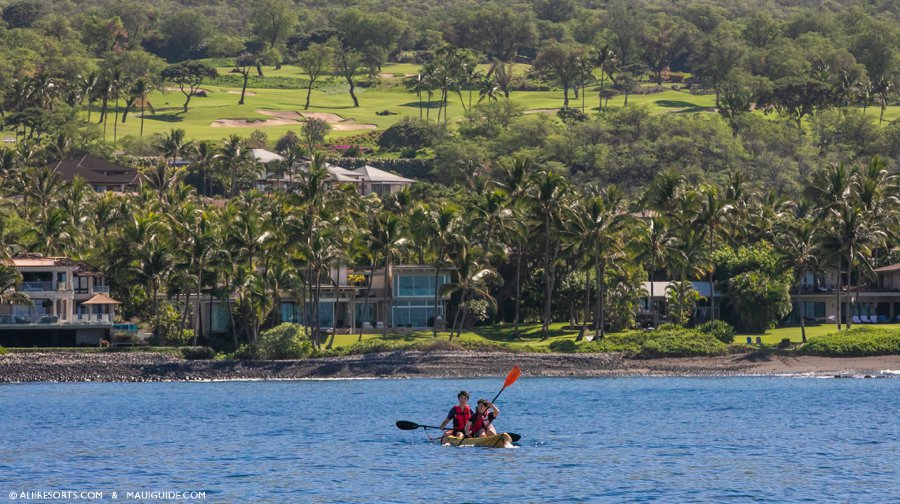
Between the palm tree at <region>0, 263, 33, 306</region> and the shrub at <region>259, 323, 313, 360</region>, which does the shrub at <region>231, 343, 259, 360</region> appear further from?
the palm tree at <region>0, 263, 33, 306</region>

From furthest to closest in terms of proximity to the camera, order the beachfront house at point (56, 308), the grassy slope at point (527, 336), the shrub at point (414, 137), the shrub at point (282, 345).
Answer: the shrub at point (414, 137) → the grassy slope at point (527, 336) → the beachfront house at point (56, 308) → the shrub at point (282, 345)

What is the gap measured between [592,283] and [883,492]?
6436cm

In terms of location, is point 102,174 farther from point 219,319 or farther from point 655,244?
point 655,244

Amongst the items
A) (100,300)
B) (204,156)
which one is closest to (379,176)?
(204,156)

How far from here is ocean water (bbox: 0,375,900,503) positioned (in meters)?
45.0

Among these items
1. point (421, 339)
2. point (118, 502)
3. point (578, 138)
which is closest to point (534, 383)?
point (421, 339)

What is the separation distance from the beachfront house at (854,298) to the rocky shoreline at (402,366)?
18.2m

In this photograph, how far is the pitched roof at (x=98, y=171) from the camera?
15050 cm

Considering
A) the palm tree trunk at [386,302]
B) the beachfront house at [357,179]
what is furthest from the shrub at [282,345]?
the beachfront house at [357,179]

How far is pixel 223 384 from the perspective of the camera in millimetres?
90500

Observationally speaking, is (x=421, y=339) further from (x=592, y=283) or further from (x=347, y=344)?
(x=592, y=283)

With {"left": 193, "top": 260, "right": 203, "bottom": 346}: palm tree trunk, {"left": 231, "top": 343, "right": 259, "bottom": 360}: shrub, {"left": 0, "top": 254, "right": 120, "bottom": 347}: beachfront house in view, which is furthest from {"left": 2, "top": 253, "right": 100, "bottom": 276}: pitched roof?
{"left": 231, "top": 343, "right": 259, "bottom": 360}: shrub

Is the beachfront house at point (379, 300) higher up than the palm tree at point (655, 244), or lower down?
lower down

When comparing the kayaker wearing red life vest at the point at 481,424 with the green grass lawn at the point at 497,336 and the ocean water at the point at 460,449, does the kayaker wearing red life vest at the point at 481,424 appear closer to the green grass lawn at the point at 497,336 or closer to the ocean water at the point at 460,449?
the ocean water at the point at 460,449
